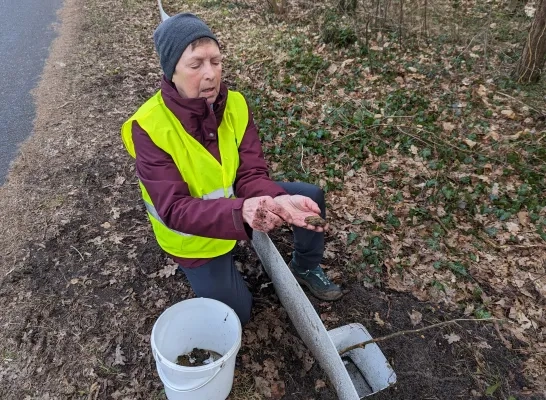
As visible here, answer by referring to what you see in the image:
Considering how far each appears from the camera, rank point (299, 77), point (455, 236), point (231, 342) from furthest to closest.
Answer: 1. point (299, 77)
2. point (455, 236)
3. point (231, 342)

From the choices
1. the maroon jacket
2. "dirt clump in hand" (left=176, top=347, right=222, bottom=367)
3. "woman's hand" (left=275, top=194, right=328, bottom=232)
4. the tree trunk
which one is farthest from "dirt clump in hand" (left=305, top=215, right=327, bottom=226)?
the tree trunk

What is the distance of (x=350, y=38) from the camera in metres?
6.76

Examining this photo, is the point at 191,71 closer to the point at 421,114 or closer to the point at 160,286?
the point at 160,286

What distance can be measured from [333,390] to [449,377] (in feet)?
2.67

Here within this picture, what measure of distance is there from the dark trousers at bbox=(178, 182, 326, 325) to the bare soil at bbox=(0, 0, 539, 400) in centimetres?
29

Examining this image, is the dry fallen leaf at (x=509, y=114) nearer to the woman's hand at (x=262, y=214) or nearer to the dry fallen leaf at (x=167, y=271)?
the woman's hand at (x=262, y=214)

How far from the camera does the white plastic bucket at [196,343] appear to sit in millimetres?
2295

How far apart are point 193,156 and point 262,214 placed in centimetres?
69

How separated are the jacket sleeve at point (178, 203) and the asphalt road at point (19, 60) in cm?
312

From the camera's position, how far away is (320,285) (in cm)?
330

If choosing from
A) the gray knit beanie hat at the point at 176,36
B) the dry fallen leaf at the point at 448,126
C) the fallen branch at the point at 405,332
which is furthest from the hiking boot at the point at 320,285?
the dry fallen leaf at the point at 448,126

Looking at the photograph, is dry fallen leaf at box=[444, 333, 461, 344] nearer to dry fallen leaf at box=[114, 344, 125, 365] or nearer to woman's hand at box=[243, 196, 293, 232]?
woman's hand at box=[243, 196, 293, 232]

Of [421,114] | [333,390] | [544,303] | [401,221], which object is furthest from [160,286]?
[421,114]

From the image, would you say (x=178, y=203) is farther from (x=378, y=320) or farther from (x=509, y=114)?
(x=509, y=114)
